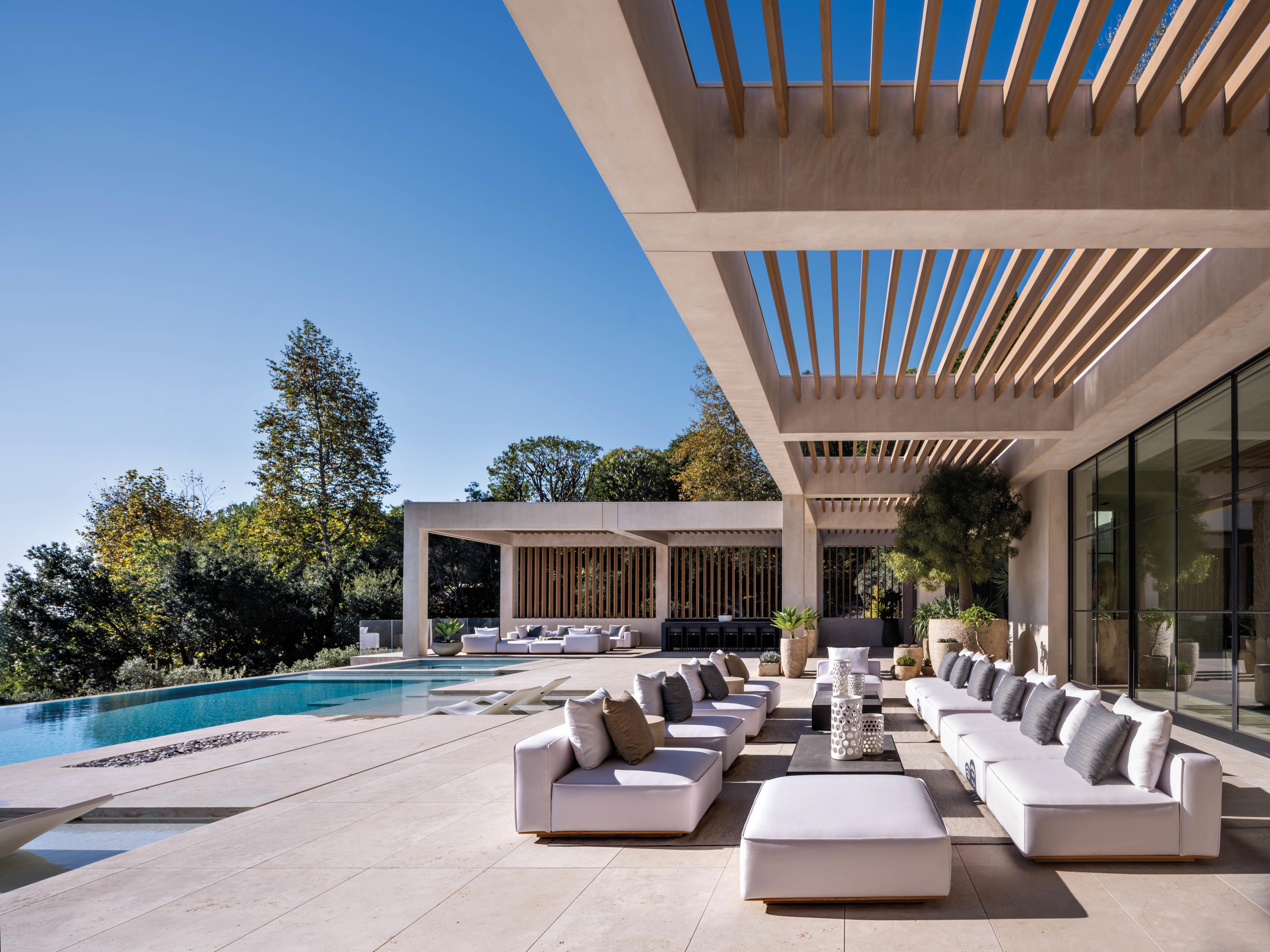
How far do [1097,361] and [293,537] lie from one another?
24.7 metres

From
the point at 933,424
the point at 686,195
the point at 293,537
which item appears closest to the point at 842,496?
the point at 933,424

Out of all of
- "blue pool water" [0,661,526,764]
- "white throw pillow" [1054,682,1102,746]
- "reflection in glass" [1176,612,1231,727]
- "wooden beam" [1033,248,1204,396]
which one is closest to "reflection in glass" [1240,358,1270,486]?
"wooden beam" [1033,248,1204,396]

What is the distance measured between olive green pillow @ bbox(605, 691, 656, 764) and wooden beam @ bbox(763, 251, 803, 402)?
2.97 metres

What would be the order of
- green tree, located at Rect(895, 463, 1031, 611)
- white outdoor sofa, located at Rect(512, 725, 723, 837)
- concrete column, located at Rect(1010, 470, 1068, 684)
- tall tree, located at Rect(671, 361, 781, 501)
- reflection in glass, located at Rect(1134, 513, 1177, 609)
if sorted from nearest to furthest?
white outdoor sofa, located at Rect(512, 725, 723, 837) < reflection in glass, located at Rect(1134, 513, 1177, 609) < concrete column, located at Rect(1010, 470, 1068, 684) < green tree, located at Rect(895, 463, 1031, 611) < tall tree, located at Rect(671, 361, 781, 501)

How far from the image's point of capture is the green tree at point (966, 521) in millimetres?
14391

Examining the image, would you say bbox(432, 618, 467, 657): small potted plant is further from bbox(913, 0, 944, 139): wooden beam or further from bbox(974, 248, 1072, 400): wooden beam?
bbox(913, 0, 944, 139): wooden beam

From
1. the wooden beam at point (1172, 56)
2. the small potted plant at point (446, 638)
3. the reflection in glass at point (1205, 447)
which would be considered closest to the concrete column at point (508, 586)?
the small potted plant at point (446, 638)

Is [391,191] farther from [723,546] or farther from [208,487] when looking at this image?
[208,487]

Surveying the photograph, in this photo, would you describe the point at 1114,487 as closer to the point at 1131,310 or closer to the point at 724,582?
the point at 1131,310

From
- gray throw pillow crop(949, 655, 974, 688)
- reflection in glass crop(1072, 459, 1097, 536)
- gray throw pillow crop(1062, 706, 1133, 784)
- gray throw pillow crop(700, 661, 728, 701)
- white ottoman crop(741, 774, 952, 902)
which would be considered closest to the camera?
white ottoman crop(741, 774, 952, 902)

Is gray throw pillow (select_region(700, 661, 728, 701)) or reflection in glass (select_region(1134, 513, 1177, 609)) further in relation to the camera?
reflection in glass (select_region(1134, 513, 1177, 609))

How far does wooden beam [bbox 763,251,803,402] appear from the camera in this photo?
5977 mm

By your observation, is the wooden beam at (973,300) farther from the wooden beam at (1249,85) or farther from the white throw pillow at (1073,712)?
the white throw pillow at (1073,712)

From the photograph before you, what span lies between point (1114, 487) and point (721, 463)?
59.8 feet
